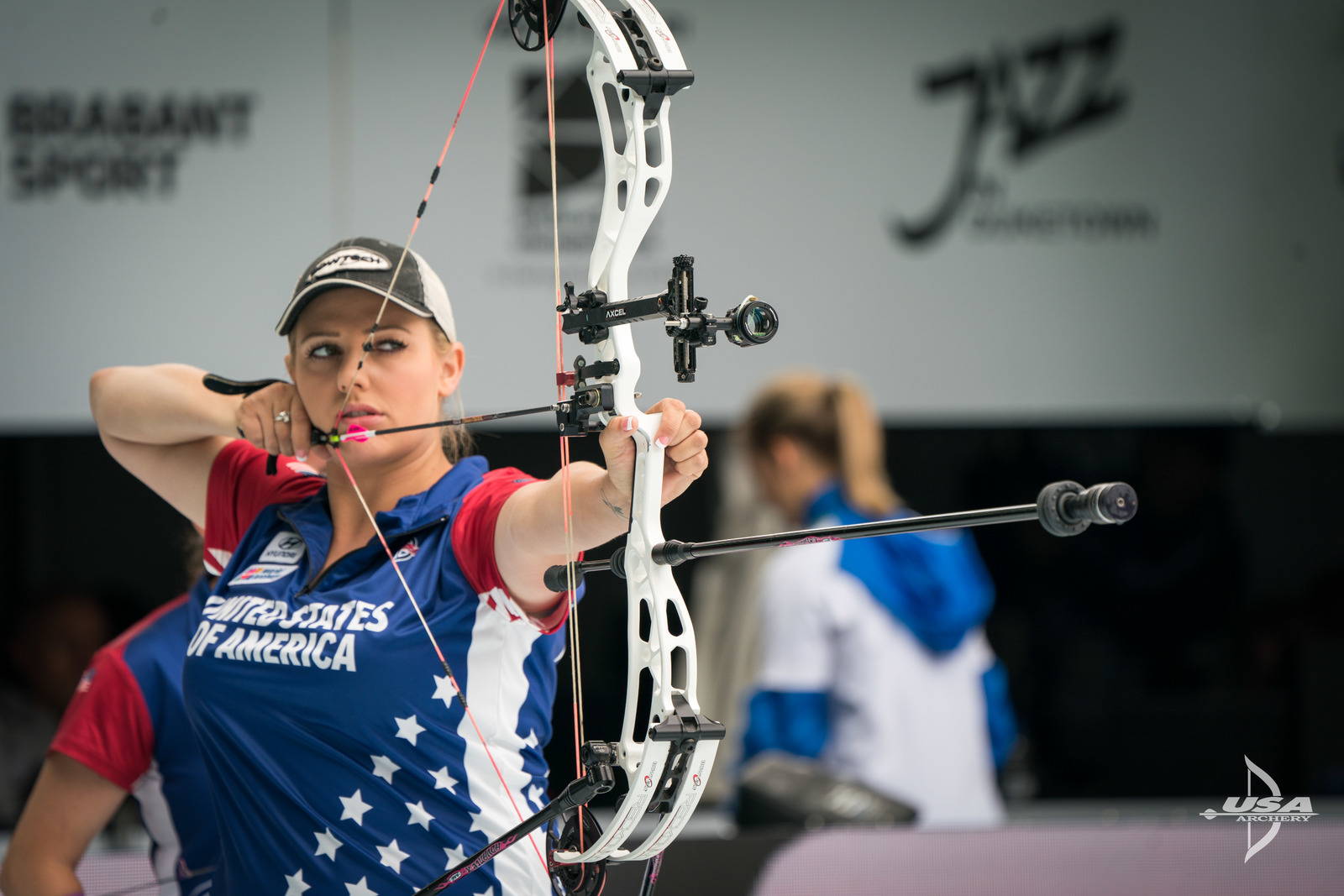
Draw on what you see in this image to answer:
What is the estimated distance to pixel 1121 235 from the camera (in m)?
3.48

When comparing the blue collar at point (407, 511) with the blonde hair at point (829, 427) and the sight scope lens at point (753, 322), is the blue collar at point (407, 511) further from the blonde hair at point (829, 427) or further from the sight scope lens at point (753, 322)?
the blonde hair at point (829, 427)

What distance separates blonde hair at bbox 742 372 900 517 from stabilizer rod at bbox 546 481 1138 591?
5.50 ft

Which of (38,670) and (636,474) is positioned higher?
(636,474)

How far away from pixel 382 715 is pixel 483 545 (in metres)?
0.18

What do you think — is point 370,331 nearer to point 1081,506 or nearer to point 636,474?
point 636,474

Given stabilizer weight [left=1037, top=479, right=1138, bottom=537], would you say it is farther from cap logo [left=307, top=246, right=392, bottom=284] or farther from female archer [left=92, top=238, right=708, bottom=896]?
cap logo [left=307, top=246, right=392, bottom=284]

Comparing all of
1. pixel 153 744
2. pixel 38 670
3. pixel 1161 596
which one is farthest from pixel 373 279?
pixel 1161 596

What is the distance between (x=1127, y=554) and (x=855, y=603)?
60.0 inches

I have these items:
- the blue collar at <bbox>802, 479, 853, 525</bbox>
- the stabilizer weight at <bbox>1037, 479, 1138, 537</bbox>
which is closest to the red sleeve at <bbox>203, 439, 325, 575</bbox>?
the stabilizer weight at <bbox>1037, 479, 1138, 537</bbox>

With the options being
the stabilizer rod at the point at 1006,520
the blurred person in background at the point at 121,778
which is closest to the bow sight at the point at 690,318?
the stabilizer rod at the point at 1006,520

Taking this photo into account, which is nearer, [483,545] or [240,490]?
[483,545]

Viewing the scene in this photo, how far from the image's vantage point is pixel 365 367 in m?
1.30

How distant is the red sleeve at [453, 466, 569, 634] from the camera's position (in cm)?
121

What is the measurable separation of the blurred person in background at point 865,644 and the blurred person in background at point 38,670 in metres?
1.70
